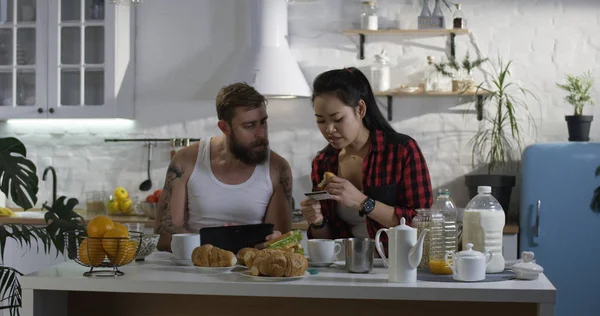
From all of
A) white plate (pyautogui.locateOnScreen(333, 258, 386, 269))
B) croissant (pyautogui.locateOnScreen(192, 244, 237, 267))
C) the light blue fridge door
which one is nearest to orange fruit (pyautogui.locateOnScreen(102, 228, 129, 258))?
croissant (pyautogui.locateOnScreen(192, 244, 237, 267))

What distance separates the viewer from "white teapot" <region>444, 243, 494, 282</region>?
254cm

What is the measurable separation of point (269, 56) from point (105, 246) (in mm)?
3079

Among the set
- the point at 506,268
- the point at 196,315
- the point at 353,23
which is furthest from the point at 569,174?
the point at 196,315

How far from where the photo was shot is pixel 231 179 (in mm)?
3600

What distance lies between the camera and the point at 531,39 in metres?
5.54

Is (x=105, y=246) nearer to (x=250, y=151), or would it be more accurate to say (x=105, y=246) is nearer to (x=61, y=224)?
(x=61, y=224)

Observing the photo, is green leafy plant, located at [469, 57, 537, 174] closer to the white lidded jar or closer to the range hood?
the white lidded jar

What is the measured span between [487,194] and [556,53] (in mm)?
3050

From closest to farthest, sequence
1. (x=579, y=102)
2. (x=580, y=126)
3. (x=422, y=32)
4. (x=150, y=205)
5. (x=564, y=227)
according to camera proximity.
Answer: (x=564, y=227) < (x=580, y=126) < (x=579, y=102) < (x=150, y=205) < (x=422, y=32)

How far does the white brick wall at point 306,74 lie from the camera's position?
18.1ft

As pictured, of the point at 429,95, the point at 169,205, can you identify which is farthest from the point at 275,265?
the point at 429,95

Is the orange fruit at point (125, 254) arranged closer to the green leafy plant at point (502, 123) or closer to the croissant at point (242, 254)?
the croissant at point (242, 254)

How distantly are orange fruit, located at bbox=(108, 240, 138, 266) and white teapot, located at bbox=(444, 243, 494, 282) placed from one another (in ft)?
3.22

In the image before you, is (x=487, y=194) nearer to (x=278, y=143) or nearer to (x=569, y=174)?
(x=569, y=174)
